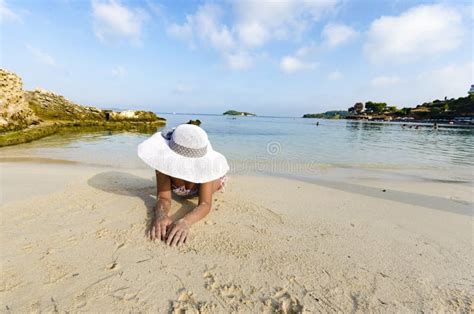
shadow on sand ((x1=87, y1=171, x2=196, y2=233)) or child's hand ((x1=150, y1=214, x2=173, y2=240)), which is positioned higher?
child's hand ((x1=150, y1=214, x2=173, y2=240))

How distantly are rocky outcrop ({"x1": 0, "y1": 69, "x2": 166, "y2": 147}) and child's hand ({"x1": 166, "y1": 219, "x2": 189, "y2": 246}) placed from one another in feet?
37.3

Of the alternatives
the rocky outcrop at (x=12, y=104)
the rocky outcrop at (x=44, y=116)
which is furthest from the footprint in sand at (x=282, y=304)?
the rocky outcrop at (x=12, y=104)

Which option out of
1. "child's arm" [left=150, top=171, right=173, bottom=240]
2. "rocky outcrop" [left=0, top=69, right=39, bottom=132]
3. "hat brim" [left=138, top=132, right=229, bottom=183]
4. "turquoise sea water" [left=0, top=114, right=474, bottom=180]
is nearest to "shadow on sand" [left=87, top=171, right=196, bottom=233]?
"child's arm" [left=150, top=171, right=173, bottom=240]

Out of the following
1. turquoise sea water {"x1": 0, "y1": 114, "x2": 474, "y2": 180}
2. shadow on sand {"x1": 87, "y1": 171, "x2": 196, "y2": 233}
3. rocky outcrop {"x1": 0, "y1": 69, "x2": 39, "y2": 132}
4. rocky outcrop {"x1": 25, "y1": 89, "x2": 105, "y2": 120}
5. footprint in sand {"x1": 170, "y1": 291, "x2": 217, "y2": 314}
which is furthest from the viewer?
rocky outcrop {"x1": 25, "y1": 89, "x2": 105, "y2": 120}

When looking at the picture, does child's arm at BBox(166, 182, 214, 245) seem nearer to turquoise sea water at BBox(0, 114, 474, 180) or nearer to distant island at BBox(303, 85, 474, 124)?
turquoise sea water at BBox(0, 114, 474, 180)

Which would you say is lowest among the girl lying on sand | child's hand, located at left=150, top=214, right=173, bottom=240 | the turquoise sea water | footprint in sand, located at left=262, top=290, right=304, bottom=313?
the turquoise sea water

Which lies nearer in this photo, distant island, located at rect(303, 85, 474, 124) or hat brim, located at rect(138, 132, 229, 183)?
hat brim, located at rect(138, 132, 229, 183)

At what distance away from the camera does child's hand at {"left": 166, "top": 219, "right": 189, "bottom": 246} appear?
8.07 ft

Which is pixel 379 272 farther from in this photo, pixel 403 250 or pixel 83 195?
pixel 83 195

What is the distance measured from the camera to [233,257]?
2.36 meters

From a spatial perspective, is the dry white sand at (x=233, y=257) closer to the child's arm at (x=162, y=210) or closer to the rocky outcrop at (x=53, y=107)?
the child's arm at (x=162, y=210)

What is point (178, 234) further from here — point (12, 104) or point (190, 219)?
point (12, 104)

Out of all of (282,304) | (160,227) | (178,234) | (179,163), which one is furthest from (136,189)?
(282,304)

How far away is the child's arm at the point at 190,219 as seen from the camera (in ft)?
8.14
